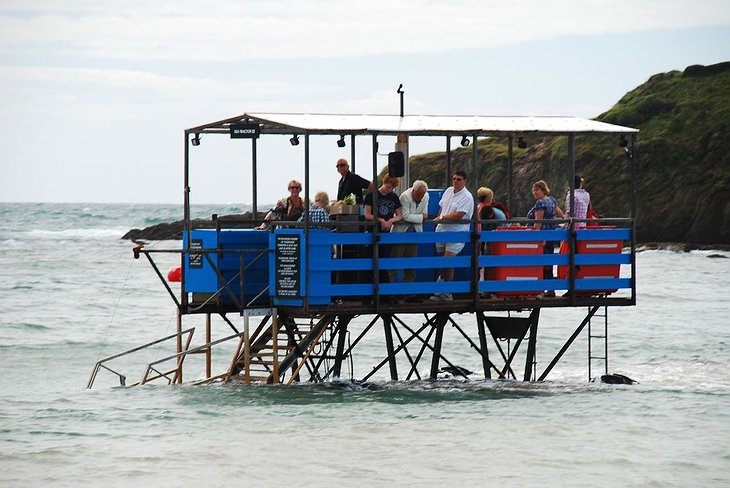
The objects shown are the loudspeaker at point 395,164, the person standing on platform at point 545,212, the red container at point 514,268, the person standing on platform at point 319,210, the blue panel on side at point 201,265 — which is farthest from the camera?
the person standing on platform at point 545,212

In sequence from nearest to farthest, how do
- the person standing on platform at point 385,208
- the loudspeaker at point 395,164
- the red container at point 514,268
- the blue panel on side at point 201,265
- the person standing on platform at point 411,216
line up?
the loudspeaker at point 395,164 < the person standing on platform at point 385,208 < the person standing on platform at point 411,216 < the blue panel on side at point 201,265 < the red container at point 514,268

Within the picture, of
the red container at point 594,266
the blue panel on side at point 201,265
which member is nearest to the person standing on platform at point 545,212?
the red container at point 594,266

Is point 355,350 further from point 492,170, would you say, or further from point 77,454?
point 492,170

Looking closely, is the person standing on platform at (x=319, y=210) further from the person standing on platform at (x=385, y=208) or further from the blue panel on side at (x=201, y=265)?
the blue panel on side at (x=201, y=265)

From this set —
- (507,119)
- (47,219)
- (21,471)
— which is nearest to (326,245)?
(507,119)

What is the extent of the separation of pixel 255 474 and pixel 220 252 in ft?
15.8

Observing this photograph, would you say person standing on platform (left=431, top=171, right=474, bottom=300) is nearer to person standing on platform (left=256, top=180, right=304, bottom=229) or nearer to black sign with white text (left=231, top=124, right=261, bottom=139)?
person standing on platform (left=256, top=180, right=304, bottom=229)

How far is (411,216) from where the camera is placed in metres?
19.3

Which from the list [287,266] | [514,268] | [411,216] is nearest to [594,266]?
[514,268]

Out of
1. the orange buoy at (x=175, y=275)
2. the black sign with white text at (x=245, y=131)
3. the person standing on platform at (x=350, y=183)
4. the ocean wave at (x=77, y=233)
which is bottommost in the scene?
the ocean wave at (x=77, y=233)

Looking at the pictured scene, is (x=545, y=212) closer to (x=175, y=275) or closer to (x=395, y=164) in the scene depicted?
(x=395, y=164)

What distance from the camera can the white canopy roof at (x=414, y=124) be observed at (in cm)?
1866

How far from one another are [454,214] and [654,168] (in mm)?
67469

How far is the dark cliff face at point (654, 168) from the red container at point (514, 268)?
55.1m
